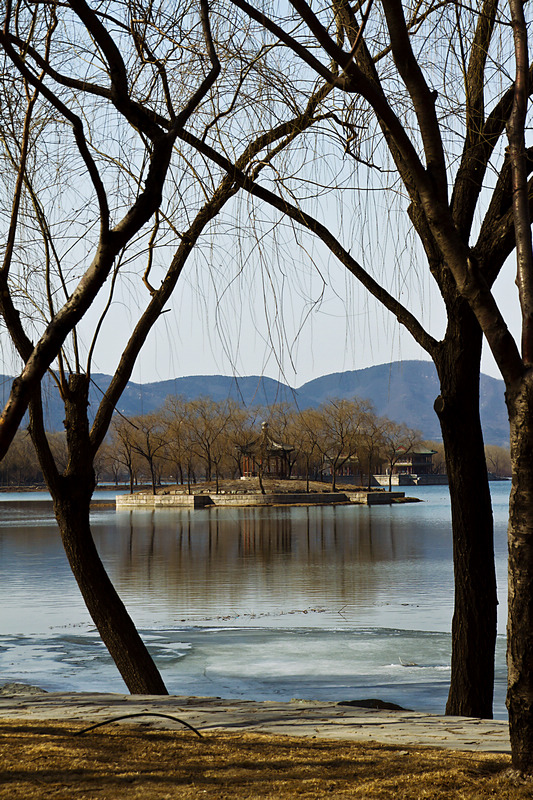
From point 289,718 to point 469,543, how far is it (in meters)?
1.68

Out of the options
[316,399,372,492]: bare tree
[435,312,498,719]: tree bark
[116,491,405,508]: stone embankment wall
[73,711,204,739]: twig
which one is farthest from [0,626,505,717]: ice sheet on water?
[316,399,372,492]: bare tree

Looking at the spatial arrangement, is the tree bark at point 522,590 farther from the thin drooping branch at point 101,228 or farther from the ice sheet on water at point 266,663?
the ice sheet on water at point 266,663

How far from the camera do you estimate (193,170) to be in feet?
16.5

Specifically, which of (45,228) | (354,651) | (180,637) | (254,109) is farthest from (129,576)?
(254,109)

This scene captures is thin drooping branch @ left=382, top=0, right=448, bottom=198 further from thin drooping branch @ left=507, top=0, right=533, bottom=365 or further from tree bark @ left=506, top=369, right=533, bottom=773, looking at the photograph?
tree bark @ left=506, top=369, right=533, bottom=773

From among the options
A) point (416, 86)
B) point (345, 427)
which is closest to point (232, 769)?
point (416, 86)

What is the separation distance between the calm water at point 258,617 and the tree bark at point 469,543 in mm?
3067

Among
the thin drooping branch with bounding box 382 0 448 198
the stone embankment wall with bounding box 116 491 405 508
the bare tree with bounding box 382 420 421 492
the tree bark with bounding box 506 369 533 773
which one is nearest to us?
the tree bark with bounding box 506 369 533 773

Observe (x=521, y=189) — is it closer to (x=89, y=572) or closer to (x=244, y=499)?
(x=89, y=572)

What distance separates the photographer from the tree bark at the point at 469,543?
213 inches

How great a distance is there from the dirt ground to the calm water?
4.96 meters

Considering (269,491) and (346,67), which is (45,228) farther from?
(269,491)

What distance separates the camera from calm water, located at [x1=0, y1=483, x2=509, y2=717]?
976cm

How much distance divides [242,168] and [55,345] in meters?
2.13
